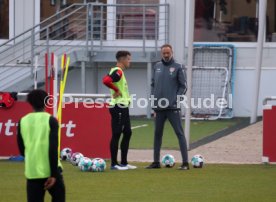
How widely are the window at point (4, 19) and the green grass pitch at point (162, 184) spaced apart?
34.8 feet

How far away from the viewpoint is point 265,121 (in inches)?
609

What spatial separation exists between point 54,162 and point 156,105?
20.6 feet

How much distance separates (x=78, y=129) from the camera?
642 inches

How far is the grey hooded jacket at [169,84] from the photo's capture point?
48.3 feet

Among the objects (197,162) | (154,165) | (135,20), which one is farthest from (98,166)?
(135,20)

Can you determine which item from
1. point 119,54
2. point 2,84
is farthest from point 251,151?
point 2,84

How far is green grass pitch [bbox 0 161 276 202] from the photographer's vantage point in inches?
475

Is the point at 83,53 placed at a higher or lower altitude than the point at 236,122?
higher

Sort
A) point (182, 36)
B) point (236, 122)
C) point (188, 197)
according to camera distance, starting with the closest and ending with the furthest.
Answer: point (188, 197) < point (236, 122) < point (182, 36)

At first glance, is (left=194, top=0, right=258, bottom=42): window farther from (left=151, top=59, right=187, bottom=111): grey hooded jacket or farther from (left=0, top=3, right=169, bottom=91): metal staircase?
(left=151, top=59, right=187, bottom=111): grey hooded jacket

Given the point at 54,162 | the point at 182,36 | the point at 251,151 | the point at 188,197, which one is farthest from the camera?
the point at 182,36

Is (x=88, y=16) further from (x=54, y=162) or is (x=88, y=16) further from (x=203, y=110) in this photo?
(x=54, y=162)

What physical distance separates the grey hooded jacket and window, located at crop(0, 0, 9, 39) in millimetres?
11611

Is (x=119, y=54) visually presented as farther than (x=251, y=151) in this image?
No
